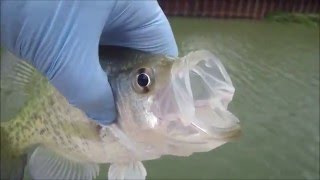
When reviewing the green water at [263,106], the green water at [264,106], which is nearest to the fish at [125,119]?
the green water at [263,106]

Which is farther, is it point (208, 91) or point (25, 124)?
point (25, 124)

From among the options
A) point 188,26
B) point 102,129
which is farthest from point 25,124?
point 188,26

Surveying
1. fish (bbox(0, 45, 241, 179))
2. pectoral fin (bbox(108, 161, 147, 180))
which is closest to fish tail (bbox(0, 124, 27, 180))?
fish (bbox(0, 45, 241, 179))

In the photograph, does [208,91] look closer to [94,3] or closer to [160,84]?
[160,84]

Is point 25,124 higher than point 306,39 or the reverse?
higher

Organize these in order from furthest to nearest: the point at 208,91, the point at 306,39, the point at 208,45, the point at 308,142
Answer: the point at 306,39 → the point at 208,45 → the point at 308,142 → the point at 208,91

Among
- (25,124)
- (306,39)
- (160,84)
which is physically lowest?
(306,39)

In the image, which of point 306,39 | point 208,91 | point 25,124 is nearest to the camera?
point 208,91

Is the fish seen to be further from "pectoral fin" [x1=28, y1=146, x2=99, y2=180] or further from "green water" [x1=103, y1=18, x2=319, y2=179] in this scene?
"green water" [x1=103, y1=18, x2=319, y2=179]
